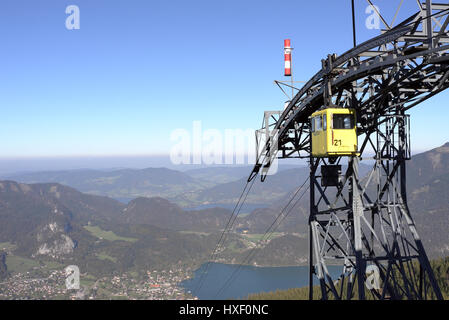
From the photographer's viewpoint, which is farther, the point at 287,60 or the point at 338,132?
the point at 287,60

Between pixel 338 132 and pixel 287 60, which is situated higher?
pixel 287 60

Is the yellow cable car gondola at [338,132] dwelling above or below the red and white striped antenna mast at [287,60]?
below

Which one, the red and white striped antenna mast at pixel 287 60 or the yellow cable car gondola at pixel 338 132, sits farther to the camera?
the red and white striped antenna mast at pixel 287 60

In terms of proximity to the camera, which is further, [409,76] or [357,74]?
[357,74]

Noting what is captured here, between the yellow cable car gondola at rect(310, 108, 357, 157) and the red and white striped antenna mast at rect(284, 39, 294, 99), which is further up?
the red and white striped antenna mast at rect(284, 39, 294, 99)

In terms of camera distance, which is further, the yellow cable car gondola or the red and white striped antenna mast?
the red and white striped antenna mast
